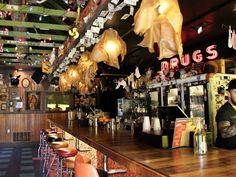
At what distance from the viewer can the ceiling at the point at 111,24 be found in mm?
4098

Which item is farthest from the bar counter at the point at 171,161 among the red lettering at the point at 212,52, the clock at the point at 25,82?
the clock at the point at 25,82

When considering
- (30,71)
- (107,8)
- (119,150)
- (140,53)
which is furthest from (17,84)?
(119,150)

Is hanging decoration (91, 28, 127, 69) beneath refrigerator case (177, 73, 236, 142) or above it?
above

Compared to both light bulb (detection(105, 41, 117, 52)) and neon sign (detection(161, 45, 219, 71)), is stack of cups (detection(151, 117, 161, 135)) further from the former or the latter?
neon sign (detection(161, 45, 219, 71))

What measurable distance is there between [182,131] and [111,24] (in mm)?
3032

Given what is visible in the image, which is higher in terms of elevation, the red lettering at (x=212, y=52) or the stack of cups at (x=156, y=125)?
the red lettering at (x=212, y=52)

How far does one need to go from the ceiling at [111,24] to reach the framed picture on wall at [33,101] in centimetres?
270

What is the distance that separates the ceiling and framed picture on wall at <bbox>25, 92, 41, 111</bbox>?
8.87ft

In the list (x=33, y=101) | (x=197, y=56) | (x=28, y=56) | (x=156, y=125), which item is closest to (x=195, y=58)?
(x=197, y=56)

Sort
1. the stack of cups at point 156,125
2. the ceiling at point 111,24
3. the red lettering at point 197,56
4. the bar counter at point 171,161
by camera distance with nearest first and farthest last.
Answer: the bar counter at point 171,161 < the stack of cups at point 156,125 < the ceiling at point 111,24 < the red lettering at point 197,56

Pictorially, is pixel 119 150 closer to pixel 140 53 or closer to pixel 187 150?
pixel 187 150

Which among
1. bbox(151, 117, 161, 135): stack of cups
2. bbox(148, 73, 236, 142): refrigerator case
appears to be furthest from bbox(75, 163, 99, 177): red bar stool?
bbox(148, 73, 236, 142): refrigerator case

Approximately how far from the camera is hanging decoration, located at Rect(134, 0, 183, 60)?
2.36m

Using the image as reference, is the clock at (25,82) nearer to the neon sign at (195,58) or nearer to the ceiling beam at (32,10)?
the neon sign at (195,58)
